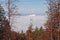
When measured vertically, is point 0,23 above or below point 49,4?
below

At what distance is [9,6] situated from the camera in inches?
1230

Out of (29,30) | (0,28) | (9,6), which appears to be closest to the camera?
(9,6)

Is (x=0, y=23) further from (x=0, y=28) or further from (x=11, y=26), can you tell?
(x=11, y=26)

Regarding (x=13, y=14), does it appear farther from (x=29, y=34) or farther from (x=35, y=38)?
(x=35, y=38)

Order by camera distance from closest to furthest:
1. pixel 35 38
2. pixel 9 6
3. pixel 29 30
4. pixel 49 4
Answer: pixel 9 6 < pixel 49 4 < pixel 29 30 < pixel 35 38

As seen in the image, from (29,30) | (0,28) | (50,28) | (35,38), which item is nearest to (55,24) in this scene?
(50,28)

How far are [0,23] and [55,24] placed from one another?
17.4m

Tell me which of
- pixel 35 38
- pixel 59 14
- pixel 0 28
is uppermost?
pixel 59 14

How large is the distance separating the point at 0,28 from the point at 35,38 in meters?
25.4

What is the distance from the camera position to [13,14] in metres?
31.4

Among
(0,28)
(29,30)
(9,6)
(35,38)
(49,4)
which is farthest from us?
(35,38)

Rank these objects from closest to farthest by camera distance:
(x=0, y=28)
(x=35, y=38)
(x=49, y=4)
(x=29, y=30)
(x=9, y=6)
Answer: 1. (x=9, y=6)
2. (x=49, y=4)
3. (x=0, y=28)
4. (x=29, y=30)
5. (x=35, y=38)

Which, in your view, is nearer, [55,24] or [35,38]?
[55,24]

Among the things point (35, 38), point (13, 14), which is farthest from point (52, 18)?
point (35, 38)
